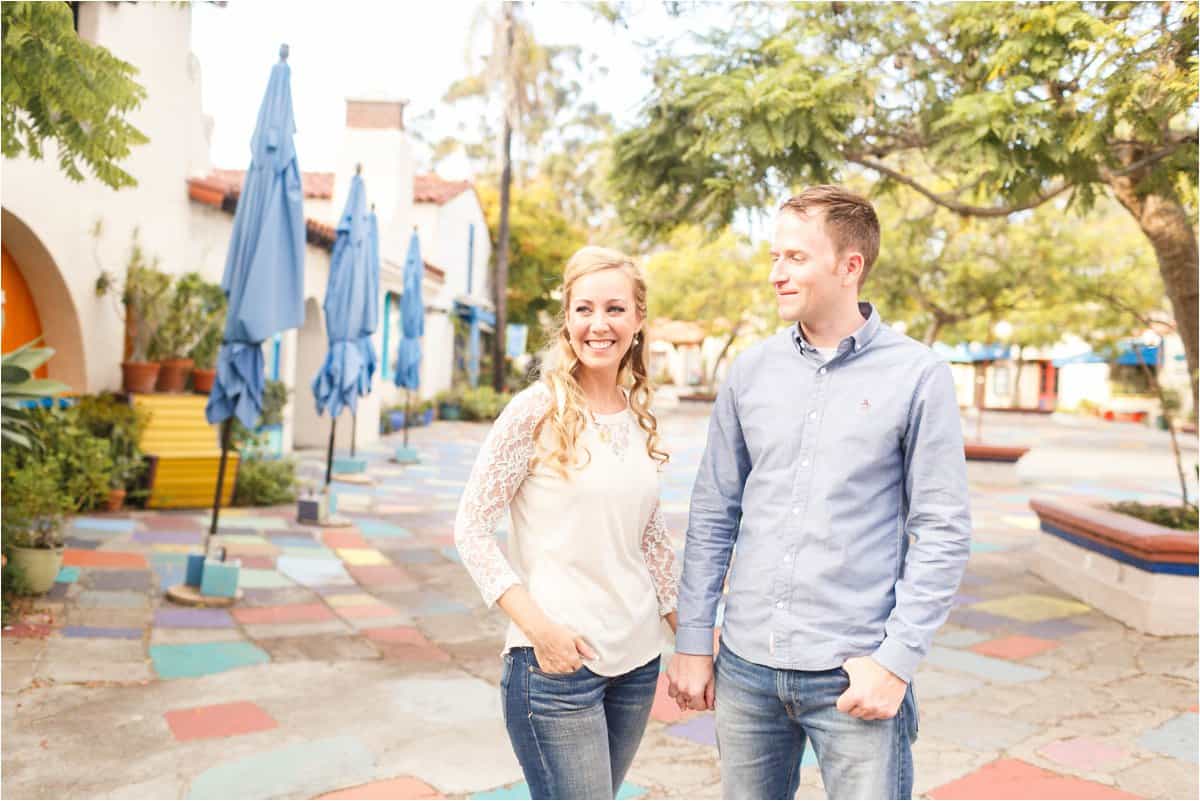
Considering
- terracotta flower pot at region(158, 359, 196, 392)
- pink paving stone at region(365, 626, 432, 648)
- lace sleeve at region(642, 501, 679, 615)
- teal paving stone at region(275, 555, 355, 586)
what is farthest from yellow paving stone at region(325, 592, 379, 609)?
lace sleeve at region(642, 501, 679, 615)

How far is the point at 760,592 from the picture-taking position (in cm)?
201

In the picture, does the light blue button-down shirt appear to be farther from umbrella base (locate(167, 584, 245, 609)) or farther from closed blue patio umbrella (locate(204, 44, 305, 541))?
closed blue patio umbrella (locate(204, 44, 305, 541))

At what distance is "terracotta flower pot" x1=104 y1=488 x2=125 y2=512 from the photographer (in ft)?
27.7

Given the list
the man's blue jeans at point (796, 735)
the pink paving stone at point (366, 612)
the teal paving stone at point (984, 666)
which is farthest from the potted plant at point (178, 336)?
the man's blue jeans at point (796, 735)

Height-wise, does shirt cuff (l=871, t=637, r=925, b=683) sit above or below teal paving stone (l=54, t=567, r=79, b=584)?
above

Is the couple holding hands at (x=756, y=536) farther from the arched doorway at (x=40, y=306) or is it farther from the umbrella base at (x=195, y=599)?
the arched doorway at (x=40, y=306)

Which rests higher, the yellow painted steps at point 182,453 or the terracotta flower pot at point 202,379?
the terracotta flower pot at point 202,379

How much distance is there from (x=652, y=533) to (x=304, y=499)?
7.04 metres

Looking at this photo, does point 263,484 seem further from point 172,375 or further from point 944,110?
point 944,110

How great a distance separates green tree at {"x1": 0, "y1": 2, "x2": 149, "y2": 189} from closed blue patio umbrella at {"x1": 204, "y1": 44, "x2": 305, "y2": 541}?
1799mm

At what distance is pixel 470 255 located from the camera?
24.2m

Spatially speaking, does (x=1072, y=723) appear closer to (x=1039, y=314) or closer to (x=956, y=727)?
(x=956, y=727)

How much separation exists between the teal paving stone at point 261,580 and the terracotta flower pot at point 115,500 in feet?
7.29

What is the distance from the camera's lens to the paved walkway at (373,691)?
12.2 feet
